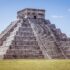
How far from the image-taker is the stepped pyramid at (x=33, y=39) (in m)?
47.2

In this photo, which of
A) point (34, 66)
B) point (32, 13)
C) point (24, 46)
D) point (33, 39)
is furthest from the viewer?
point (32, 13)

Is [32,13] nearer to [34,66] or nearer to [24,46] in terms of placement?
[24,46]

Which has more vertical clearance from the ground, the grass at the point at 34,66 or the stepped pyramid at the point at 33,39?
the stepped pyramid at the point at 33,39

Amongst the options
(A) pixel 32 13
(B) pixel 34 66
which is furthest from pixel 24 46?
(B) pixel 34 66

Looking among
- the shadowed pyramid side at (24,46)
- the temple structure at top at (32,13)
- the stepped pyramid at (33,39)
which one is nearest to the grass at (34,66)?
the stepped pyramid at (33,39)

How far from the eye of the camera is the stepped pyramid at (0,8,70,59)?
47250 millimetres

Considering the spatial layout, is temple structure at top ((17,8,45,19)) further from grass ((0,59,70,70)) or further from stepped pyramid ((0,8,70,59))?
grass ((0,59,70,70))

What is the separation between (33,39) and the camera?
50.9m

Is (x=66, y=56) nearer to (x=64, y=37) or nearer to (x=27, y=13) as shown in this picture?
(x=64, y=37)

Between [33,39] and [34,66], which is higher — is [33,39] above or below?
above

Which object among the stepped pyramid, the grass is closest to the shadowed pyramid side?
the stepped pyramid

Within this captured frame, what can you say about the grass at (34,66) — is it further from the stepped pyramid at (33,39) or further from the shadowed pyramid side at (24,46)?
the shadowed pyramid side at (24,46)

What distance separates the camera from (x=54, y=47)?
165ft

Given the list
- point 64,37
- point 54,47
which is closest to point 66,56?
point 54,47
